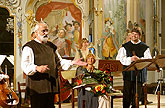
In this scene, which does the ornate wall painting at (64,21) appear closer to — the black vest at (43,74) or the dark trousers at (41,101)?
the black vest at (43,74)

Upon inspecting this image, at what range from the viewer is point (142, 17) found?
14250 mm

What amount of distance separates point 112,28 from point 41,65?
802 cm

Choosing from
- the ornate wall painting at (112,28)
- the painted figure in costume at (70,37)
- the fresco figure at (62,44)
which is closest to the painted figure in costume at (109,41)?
the ornate wall painting at (112,28)

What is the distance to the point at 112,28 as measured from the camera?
12.6 meters

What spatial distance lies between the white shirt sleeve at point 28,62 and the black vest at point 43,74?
0.19ft

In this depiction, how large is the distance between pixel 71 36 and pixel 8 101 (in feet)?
17.2

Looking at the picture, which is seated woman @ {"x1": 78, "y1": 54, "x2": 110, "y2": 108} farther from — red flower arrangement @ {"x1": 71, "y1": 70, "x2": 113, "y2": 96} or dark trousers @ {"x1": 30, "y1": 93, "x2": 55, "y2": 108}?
dark trousers @ {"x1": 30, "y1": 93, "x2": 55, "y2": 108}

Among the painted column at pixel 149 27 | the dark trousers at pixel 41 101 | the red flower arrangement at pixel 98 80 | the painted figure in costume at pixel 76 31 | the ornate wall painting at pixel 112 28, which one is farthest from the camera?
the painted column at pixel 149 27

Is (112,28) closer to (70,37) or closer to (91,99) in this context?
(70,37)

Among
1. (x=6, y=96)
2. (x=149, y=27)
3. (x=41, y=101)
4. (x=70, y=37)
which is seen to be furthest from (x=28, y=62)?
(x=149, y=27)

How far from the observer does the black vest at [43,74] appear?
483 centimetres

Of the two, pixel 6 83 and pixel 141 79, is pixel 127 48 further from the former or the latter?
pixel 6 83

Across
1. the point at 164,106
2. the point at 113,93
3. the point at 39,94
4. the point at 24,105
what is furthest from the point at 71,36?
the point at 39,94

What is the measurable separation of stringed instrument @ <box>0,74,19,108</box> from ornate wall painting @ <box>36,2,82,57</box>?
4245mm
